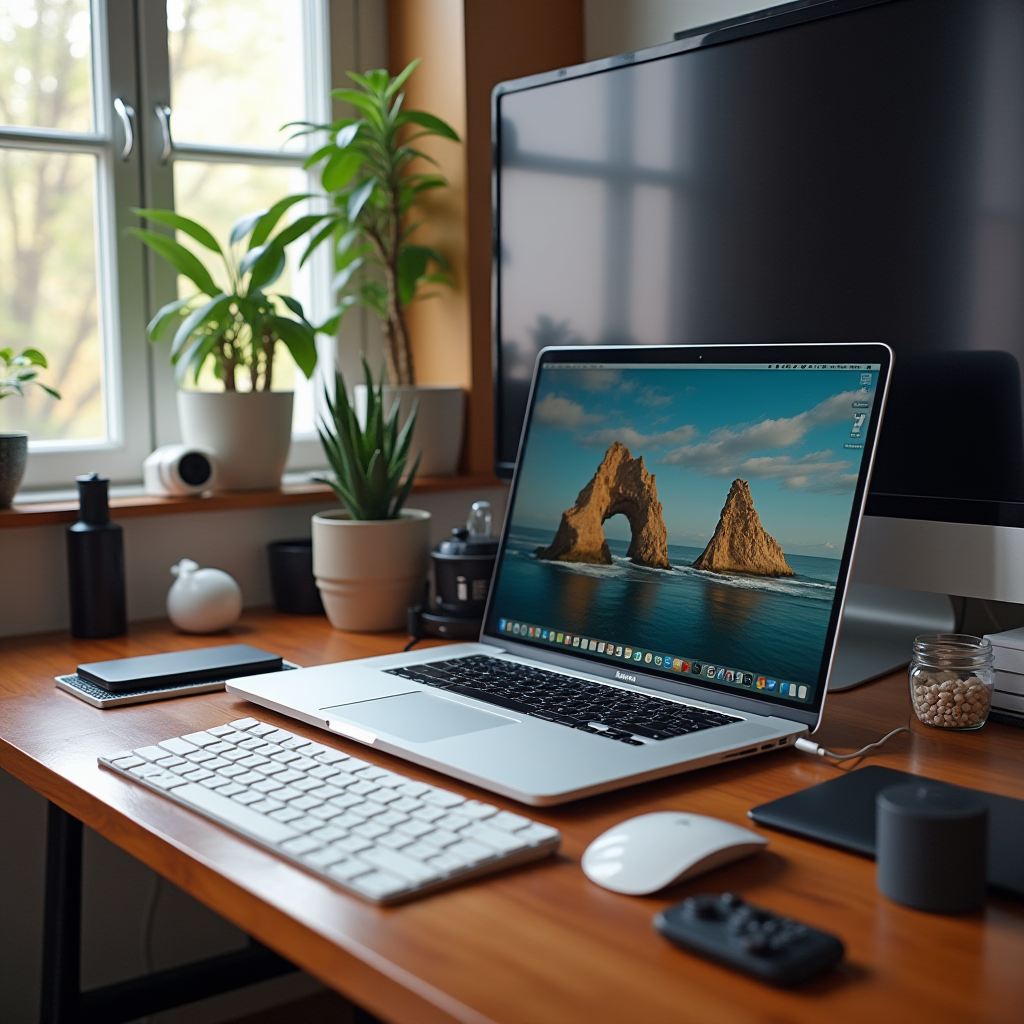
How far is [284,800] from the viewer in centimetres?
79

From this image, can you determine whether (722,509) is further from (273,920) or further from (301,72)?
(301,72)

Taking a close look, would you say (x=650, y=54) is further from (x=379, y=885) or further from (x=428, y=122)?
(x=379, y=885)

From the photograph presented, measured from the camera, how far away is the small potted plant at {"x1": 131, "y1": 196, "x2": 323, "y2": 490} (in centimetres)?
169

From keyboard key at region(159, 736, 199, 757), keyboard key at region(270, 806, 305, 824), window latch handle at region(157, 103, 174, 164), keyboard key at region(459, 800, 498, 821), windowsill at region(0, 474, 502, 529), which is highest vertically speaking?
window latch handle at region(157, 103, 174, 164)

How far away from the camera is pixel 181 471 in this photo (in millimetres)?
1636

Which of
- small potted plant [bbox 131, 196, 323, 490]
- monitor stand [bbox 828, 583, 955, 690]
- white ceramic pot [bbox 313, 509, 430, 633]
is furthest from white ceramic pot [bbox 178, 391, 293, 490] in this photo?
monitor stand [bbox 828, 583, 955, 690]

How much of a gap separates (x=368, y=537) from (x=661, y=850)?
833 mm

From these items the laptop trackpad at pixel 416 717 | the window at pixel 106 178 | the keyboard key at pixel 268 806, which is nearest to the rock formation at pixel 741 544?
the laptop trackpad at pixel 416 717

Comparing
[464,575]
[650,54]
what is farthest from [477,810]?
[650,54]

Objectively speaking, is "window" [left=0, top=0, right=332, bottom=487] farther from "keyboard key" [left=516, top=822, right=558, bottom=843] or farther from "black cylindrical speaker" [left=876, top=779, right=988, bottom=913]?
"black cylindrical speaker" [left=876, top=779, right=988, bottom=913]

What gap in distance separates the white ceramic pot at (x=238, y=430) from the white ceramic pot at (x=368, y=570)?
0.29m

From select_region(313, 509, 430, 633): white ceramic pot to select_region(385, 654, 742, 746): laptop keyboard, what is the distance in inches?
11.6

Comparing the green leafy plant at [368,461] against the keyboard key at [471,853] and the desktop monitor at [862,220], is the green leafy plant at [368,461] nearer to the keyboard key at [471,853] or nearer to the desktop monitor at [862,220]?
the desktop monitor at [862,220]

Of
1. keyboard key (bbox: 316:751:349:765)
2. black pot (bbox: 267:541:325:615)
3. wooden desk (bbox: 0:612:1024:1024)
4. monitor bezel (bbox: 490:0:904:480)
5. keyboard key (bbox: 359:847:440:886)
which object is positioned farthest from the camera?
black pot (bbox: 267:541:325:615)
